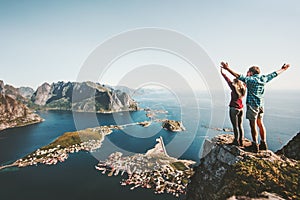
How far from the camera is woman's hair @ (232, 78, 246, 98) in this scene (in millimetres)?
6820

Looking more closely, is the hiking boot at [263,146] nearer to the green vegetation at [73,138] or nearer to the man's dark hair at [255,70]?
the man's dark hair at [255,70]

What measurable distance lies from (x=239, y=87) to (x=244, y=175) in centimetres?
296

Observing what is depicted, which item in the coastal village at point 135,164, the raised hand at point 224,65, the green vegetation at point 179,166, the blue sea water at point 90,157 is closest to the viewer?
the raised hand at point 224,65

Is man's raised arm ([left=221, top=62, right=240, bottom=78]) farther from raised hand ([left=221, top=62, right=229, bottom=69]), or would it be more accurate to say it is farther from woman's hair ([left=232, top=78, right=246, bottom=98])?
woman's hair ([left=232, top=78, right=246, bottom=98])

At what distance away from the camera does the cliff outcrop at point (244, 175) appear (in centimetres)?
564

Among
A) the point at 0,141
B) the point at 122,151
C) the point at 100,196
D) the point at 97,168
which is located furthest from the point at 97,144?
the point at 0,141

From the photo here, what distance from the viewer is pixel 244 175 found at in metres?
6.24

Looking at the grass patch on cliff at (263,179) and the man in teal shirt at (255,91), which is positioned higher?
the man in teal shirt at (255,91)

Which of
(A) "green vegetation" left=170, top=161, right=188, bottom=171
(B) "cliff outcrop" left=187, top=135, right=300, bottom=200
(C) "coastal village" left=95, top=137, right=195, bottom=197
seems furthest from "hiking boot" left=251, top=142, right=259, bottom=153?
(A) "green vegetation" left=170, top=161, right=188, bottom=171

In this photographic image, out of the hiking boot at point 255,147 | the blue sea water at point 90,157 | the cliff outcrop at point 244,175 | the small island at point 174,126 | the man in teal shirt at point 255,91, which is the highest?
the man in teal shirt at point 255,91

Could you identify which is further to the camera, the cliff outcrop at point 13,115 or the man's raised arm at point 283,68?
the cliff outcrop at point 13,115

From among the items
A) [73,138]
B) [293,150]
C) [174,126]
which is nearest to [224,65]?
[293,150]

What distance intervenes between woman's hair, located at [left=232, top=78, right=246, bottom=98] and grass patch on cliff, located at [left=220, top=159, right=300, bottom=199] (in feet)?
7.60

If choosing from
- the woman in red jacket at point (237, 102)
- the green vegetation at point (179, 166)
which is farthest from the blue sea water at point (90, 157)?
the green vegetation at point (179, 166)
